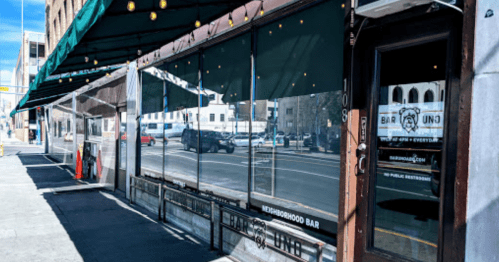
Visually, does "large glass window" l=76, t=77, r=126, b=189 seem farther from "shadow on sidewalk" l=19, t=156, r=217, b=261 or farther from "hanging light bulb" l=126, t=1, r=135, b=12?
"hanging light bulb" l=126, t=1, r=135, b=12

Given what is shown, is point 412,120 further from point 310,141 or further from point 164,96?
point 164,96

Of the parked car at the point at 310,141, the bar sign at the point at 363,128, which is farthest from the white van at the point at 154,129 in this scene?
the bar sign at the point at 363,128

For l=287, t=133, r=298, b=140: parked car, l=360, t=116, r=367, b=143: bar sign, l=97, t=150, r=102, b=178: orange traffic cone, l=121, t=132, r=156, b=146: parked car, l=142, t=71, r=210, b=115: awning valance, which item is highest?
l=142, t=71, r=210, b=115: awning valance

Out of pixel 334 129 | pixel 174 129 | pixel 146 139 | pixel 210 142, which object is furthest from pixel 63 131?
pixel 334 129

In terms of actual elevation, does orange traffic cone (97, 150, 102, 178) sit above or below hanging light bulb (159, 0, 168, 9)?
below

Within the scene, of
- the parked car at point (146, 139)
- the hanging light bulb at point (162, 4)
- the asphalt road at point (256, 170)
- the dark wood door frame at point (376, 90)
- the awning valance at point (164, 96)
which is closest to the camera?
the dark wood door frame at point (376, 90)

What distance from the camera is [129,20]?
17.9 feet

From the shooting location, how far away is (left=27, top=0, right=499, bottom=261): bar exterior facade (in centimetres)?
317

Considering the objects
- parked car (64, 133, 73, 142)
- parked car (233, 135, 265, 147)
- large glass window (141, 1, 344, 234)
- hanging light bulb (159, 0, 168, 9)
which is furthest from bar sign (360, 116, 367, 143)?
parked car (64, 133, 73, 142)

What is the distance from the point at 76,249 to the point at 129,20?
379 cm

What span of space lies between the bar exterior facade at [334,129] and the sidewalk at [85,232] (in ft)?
1.67

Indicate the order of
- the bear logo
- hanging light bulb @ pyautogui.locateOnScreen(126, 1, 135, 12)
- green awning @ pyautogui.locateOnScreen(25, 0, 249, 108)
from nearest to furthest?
the bear logo < hanging light bulb @ pyautogui.locateOnScreen(126, 1, 135, 12) < green awning @ pyautogui.locateOnScreen(25, 0, 249, 108)

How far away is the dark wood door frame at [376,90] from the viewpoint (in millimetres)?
3301

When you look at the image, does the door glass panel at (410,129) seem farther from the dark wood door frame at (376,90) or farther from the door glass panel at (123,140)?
the door glass panel at (123,140)
